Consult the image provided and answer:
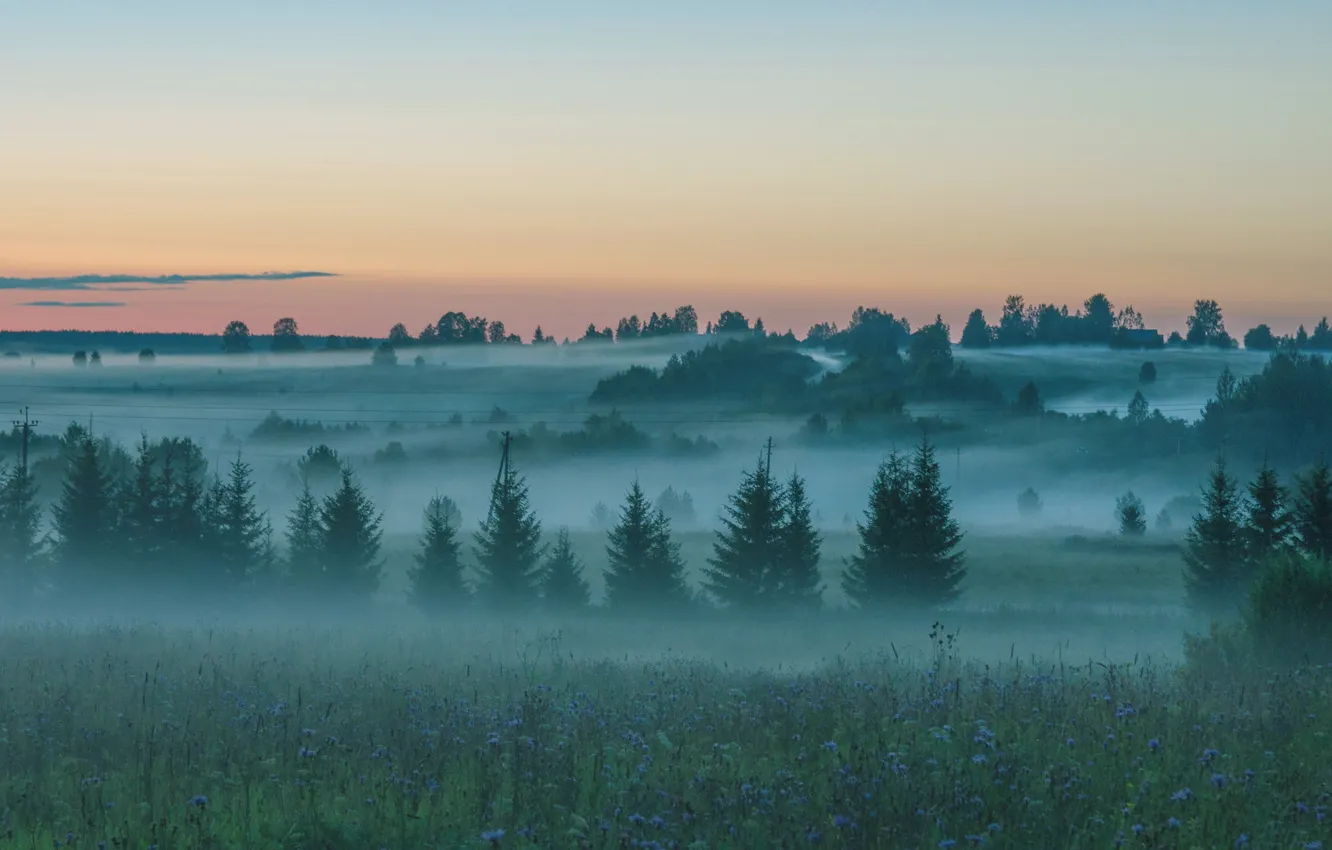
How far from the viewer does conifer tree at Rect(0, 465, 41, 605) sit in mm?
54781

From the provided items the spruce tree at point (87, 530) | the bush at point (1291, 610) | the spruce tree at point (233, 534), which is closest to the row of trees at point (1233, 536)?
the bush at point (1291, 610)

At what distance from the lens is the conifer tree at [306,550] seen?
2138 inches

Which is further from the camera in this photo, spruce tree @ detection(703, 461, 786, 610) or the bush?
spruce tree @ detection(703, 461, 786, 610)

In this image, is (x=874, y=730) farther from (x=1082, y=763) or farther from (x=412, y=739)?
(x=412, y=739)

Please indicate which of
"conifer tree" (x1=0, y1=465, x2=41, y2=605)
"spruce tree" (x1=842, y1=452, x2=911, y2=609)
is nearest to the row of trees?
"spruce tree" (x1=842, y1=452, x2=911, y2=609)

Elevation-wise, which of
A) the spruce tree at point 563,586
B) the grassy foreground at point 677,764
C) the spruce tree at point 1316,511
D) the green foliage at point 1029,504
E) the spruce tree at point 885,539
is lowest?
the green foliage at point 1029,504

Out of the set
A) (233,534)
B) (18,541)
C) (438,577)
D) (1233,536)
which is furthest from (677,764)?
(18,541)

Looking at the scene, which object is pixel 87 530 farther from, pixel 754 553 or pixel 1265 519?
pixel 1265 519

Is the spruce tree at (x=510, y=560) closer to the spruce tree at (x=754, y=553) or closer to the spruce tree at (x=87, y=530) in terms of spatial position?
the spruce tree at (x=754, y=553)

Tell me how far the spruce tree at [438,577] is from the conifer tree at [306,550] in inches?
172

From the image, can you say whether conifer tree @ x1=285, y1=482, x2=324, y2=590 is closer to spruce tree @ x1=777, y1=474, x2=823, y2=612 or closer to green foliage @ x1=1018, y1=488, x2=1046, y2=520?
spruce tree @ x1=777, y1=474, x2=823, y2=612

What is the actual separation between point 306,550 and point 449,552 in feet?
23.6

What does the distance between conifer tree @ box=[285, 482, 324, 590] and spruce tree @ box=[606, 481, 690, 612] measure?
43.2 ft

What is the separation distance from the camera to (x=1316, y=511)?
4172cm
